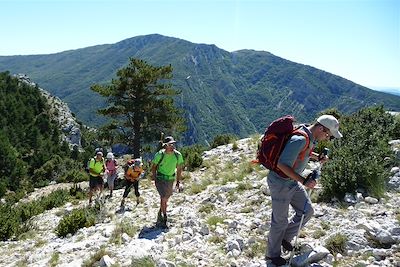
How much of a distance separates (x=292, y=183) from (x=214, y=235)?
2745 millimetres

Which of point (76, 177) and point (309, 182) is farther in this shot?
point (76, 177)

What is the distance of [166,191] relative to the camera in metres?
9.36

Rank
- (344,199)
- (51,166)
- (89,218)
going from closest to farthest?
1. (344,199)
2. (89,218)
3. (51,166)

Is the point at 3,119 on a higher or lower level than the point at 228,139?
lower

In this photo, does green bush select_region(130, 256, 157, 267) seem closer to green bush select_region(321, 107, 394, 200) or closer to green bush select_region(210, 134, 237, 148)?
green bush select_region(321, 107, 394, 200)

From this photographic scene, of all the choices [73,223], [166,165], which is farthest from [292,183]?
[73,223]

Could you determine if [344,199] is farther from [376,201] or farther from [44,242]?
[44,242]

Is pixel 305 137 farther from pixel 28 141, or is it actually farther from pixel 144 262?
pixel 28 141

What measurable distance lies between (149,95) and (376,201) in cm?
2393

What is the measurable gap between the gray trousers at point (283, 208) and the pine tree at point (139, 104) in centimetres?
2438

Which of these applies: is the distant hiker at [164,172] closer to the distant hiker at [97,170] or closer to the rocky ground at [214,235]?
the rocky ground at [214,235]

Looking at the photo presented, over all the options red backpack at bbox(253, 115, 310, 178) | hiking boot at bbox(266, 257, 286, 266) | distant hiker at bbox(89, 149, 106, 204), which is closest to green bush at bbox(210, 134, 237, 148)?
distant hiker at bbox(89, 149, 106, 204)

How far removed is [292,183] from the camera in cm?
558

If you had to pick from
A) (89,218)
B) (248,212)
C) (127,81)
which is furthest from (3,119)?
(248,212)
